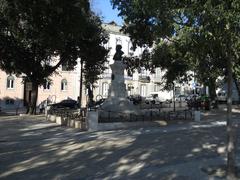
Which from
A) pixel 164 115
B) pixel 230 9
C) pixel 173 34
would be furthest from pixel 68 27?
pixel 230 9

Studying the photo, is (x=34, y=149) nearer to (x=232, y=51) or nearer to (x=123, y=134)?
(x=123, y=134)

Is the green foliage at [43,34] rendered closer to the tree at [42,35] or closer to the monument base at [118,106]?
the tree at [42,35]

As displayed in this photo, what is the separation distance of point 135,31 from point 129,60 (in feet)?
31.7

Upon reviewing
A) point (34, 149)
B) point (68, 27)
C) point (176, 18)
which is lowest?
point (34, 149)

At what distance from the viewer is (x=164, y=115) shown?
25.8 m

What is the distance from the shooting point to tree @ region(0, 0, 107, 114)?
1784 centimetres

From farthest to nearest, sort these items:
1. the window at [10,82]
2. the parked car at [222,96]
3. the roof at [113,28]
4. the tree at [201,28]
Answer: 1. the roof at [113,28]
2. the parked car at [222,96]
3. the window at [10,82]
4. the tree at [201,28]

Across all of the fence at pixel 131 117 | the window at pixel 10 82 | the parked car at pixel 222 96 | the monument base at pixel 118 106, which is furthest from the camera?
the parked car at pixel 222 96

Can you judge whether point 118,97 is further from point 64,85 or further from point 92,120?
point 64,85

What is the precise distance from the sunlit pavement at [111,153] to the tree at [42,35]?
4.86m

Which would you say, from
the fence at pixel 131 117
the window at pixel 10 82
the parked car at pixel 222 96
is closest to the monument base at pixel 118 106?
the fence at pixel 131 117

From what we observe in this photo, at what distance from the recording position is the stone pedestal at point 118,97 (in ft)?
78.9

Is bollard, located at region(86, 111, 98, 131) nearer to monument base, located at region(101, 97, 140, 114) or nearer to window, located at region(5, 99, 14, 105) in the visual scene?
monument base, located at region(101, 97, 140, 114)

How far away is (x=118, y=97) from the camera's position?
24.4 metres
